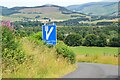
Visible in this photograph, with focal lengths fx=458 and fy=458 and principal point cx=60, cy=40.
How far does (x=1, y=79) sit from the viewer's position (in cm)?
1523

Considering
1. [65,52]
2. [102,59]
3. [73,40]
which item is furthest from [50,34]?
[73,40]

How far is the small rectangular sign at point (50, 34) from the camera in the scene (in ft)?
75.2

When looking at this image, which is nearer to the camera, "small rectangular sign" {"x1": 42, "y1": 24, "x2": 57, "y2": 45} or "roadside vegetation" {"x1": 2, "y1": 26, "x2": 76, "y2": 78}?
"roadside vegetation" {"x1": 2, "y1": 26, "x2": 76, "y2": 78}

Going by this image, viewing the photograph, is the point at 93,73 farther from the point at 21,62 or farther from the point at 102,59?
the point at 102,59

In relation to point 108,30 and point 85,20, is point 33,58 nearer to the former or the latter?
point 108,30

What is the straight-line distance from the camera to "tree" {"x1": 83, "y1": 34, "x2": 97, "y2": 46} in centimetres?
7931

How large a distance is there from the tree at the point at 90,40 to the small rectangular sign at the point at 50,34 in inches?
2173

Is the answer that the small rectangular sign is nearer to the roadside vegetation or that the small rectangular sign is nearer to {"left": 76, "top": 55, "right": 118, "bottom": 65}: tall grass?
the roadside vegetation

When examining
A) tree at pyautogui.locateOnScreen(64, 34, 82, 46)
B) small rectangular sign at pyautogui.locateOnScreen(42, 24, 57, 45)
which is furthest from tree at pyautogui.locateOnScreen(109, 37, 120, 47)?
small rectangular sign at pyautogui.locateOnScreen(42, 24, 57, 45)

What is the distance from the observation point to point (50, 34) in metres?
23.4

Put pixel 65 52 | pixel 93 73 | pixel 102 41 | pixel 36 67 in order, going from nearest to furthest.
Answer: pixel 36 67, pixel 93 73, pixel 65 52, pixel 102 41

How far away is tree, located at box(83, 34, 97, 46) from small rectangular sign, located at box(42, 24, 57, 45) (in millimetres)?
55191

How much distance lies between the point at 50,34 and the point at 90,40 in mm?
56939

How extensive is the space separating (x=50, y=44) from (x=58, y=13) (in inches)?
3689
